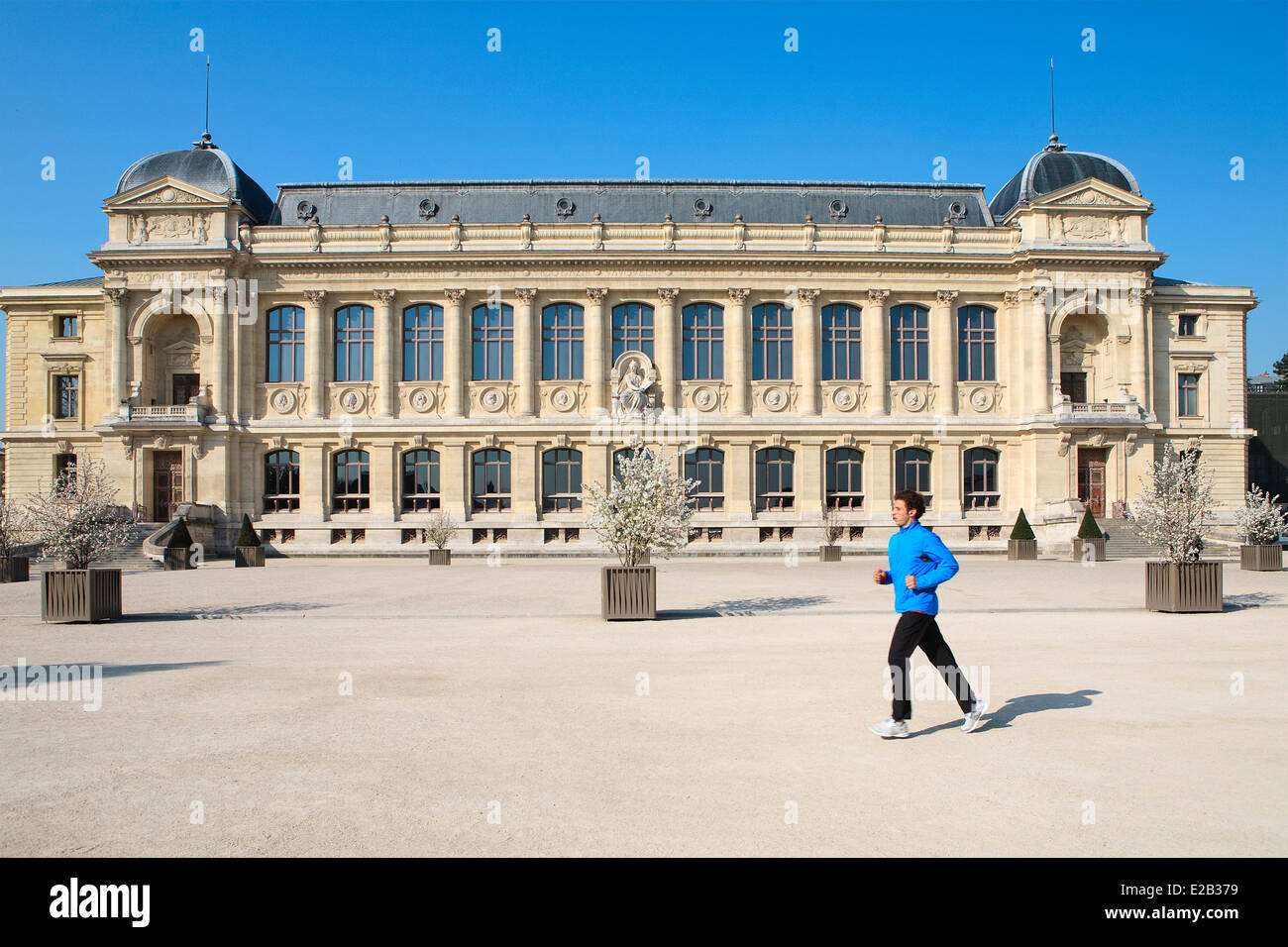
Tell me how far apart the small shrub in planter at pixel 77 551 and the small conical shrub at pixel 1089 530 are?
37.2 meters

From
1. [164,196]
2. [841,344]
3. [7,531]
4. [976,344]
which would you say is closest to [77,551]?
[7,531]

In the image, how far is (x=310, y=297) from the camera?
153 feet

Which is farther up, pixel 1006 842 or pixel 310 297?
pixel 310 297

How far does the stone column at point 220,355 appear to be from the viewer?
45.7 meters

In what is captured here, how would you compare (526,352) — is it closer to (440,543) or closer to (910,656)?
(440,543)

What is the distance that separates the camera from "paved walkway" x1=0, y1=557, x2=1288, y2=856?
5.68 m

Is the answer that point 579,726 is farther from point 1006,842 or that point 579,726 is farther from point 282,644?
point 282,644

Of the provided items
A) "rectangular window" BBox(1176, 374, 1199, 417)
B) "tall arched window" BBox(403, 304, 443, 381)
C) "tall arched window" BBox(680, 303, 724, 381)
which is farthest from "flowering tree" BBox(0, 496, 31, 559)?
"rectangular window" BBox(1176, 374, 1199, 417)

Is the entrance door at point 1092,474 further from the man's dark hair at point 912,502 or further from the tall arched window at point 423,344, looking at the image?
the man's dark hair at point 912,502

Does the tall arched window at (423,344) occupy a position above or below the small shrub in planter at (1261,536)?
above

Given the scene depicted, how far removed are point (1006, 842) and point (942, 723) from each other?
3.44 m

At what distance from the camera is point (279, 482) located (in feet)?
153

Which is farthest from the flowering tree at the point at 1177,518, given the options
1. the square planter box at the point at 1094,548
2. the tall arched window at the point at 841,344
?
the tall arched window at the point at 841,344
